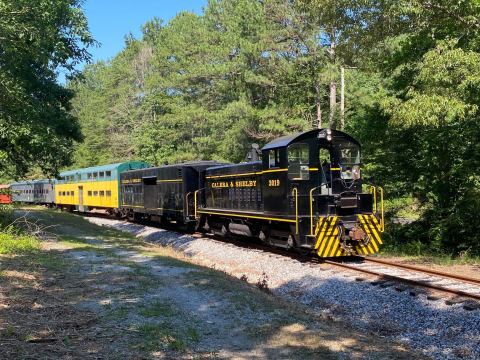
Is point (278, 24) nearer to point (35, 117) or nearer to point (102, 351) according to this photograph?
point (35, 117)

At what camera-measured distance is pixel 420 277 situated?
10789 millimetres

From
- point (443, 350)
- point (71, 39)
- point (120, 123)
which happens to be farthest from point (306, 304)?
point (120, 123)

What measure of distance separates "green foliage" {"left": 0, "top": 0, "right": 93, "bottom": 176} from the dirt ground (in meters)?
6.19

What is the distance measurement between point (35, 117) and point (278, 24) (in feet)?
62.6

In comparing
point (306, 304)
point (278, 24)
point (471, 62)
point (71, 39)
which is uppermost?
point (278, 24)

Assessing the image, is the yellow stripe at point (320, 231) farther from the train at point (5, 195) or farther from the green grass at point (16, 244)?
the train at point (5, 195)

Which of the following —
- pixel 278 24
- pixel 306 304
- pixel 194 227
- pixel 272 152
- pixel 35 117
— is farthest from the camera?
pixel 278 24

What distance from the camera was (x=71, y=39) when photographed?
19.5 meters

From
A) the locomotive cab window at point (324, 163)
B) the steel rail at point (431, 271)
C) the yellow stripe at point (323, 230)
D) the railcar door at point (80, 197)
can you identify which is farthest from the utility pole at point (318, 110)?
the railcar door at point (80, 197)

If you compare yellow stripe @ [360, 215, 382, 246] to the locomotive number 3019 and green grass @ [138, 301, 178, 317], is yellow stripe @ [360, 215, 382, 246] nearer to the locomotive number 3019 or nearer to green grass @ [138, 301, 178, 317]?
the locomotive number 3019

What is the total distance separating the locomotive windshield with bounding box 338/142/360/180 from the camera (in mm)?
13633

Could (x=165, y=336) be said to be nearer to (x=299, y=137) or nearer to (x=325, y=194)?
(x=325, y=194)

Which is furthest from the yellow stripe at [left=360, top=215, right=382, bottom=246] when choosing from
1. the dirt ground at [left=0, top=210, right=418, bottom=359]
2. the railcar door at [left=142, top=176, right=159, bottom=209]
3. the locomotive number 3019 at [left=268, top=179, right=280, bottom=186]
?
the railcar door at [left=142, top=176, right=159, bottom=209]

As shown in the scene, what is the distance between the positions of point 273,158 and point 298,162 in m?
0.97
